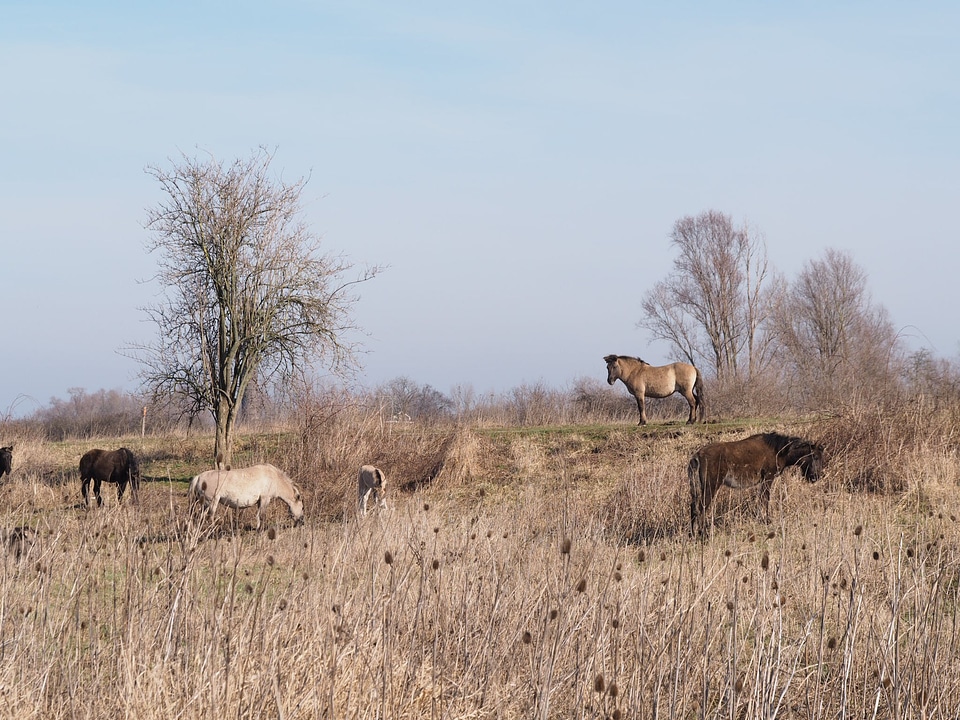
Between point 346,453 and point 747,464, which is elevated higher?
point 346,453

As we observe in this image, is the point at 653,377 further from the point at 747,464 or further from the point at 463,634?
the point at 463,634

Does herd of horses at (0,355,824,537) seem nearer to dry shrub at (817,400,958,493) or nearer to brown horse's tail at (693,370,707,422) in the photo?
dry shrub at (817,400,958,493)

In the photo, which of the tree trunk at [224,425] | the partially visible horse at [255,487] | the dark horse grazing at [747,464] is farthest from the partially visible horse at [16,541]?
the tree trunk at [224,425]

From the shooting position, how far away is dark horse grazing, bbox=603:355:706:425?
24.6m

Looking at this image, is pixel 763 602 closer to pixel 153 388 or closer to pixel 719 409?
pixel 153 388

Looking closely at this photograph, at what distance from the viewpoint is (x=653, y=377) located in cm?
2470

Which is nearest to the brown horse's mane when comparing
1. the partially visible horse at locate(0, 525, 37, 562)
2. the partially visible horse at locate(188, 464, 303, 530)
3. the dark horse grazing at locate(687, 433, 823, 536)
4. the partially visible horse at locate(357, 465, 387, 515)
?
the dark horse grazing at locate(687, 433, 823, 536)

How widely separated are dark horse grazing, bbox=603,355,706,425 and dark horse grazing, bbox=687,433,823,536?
10.9 m

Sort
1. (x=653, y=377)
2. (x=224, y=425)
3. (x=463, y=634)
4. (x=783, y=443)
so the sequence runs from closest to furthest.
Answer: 1. (x=463, y=634)
2. (x=783, y=443)
3. (x=224, y=425)
4. (x=653, y=377)

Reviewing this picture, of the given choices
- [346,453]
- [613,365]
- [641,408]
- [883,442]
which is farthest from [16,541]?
[613,365]

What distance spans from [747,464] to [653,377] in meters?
11.7

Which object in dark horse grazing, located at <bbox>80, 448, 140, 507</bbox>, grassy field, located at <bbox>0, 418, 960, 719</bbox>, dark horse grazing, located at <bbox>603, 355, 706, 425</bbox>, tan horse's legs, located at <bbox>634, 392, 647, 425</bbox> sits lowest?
grassy field, located at <bbox>0, 418, 960, 719</bbox>

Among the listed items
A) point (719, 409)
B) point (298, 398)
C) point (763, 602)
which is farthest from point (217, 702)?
point (719, 409)

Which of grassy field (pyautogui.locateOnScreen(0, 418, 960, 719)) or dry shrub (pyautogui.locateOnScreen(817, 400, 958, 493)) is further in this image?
dry shrub (pyautogui.locateOnScreen(817, 400, 958, 493))
